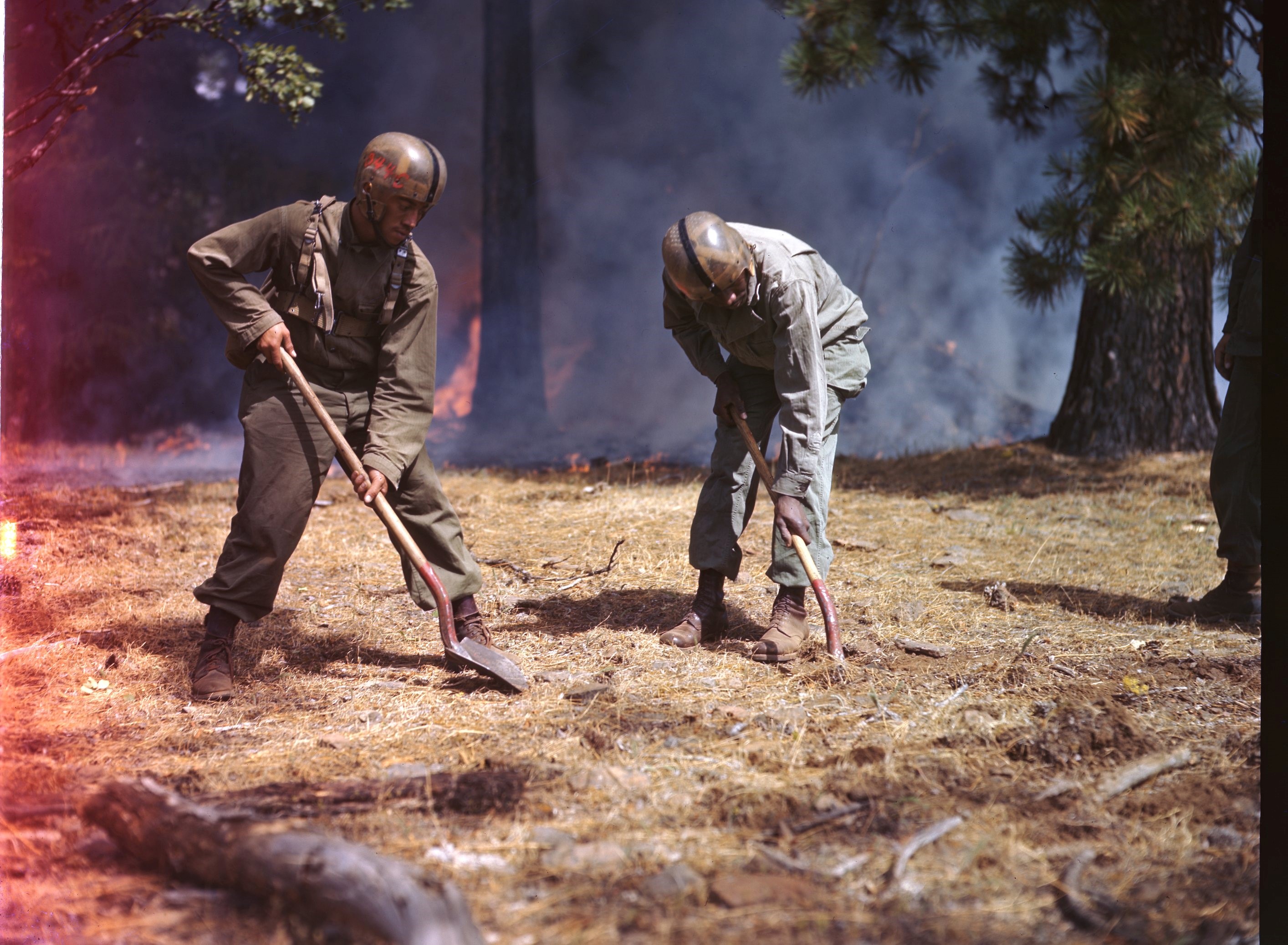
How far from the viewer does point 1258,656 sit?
3.47 meters

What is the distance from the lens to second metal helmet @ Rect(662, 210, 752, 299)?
3.18 m

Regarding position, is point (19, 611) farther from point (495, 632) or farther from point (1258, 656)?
point (1258, 656)

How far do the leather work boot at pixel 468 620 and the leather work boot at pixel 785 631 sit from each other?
0.93 m

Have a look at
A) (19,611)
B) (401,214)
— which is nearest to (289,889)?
(401,214)

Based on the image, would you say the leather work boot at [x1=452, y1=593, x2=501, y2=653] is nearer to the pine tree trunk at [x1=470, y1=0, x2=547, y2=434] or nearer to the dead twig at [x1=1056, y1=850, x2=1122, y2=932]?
the dead twig at [x1=1056, y1=850, x2=1122, y2=932]

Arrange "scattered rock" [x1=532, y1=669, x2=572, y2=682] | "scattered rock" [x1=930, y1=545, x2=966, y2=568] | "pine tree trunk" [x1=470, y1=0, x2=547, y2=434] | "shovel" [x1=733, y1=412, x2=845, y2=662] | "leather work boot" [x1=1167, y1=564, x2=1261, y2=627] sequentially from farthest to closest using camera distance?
"pine tree trunk" [x1=470, y1=0, x2=547, y2=434], "scattered rock" [x1=930, y1=545, x2=966, y2=568], "leather work boot" [x1=1167, y1=564, x2=1261, y2=627], "shovel" [x1=733, y1=412, x2=845, y2=662], "scattered rock" [x1=532, y1=669, x2=572, y2=682]

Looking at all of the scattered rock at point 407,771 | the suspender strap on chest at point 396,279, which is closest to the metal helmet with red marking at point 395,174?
the suspender strap on chest at point 396,279

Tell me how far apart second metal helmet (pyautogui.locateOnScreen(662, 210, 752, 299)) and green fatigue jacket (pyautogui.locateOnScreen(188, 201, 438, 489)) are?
2.60 feet

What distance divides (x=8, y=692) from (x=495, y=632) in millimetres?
1584

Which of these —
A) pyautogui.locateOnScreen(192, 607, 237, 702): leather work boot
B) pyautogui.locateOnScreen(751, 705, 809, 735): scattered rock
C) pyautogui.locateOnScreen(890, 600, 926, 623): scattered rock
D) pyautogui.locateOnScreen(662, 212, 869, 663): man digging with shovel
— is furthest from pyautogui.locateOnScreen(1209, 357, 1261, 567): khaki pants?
pyautogui.locateOnScreen(192, 607, 237, 702): leather work boot

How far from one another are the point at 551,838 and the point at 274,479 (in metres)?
1.59

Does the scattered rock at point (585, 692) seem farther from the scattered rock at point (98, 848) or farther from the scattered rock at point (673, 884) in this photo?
the scattered rock at point (98, 848)

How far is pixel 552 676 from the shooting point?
3.33 meters

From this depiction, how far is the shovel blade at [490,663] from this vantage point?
3133 mm
